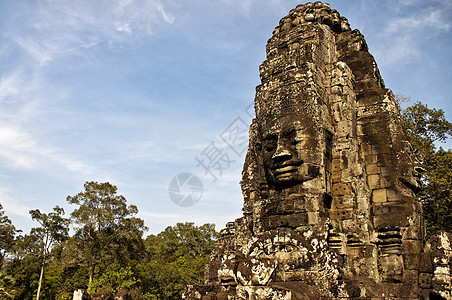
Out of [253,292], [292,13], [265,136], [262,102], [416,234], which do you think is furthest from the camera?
[292,13]

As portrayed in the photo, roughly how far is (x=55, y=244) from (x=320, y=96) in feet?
80.0

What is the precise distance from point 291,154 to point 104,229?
21040mm

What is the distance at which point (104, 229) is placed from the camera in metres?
25.8

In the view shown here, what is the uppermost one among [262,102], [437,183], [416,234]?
[262,102]

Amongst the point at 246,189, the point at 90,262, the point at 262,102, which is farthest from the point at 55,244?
the point at 262,102

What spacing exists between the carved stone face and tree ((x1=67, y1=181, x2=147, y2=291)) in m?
19.7

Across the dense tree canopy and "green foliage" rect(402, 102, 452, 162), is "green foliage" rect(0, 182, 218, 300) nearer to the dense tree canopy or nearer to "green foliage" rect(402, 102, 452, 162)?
the dense tree canopy

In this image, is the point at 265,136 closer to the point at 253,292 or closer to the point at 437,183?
the point at 253,292

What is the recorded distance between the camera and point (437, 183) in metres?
15.3

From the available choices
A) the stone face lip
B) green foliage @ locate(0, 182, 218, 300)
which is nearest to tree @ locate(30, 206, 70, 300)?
green foliage @ locate(0, 182, 218, 300)

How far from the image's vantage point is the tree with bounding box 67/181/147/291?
81.0 ft

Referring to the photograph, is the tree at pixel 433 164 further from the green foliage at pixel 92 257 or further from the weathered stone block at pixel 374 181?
the green foliage at pixel 92 257

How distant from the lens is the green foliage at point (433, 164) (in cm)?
1564

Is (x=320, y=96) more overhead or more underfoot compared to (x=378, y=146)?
more overhead
